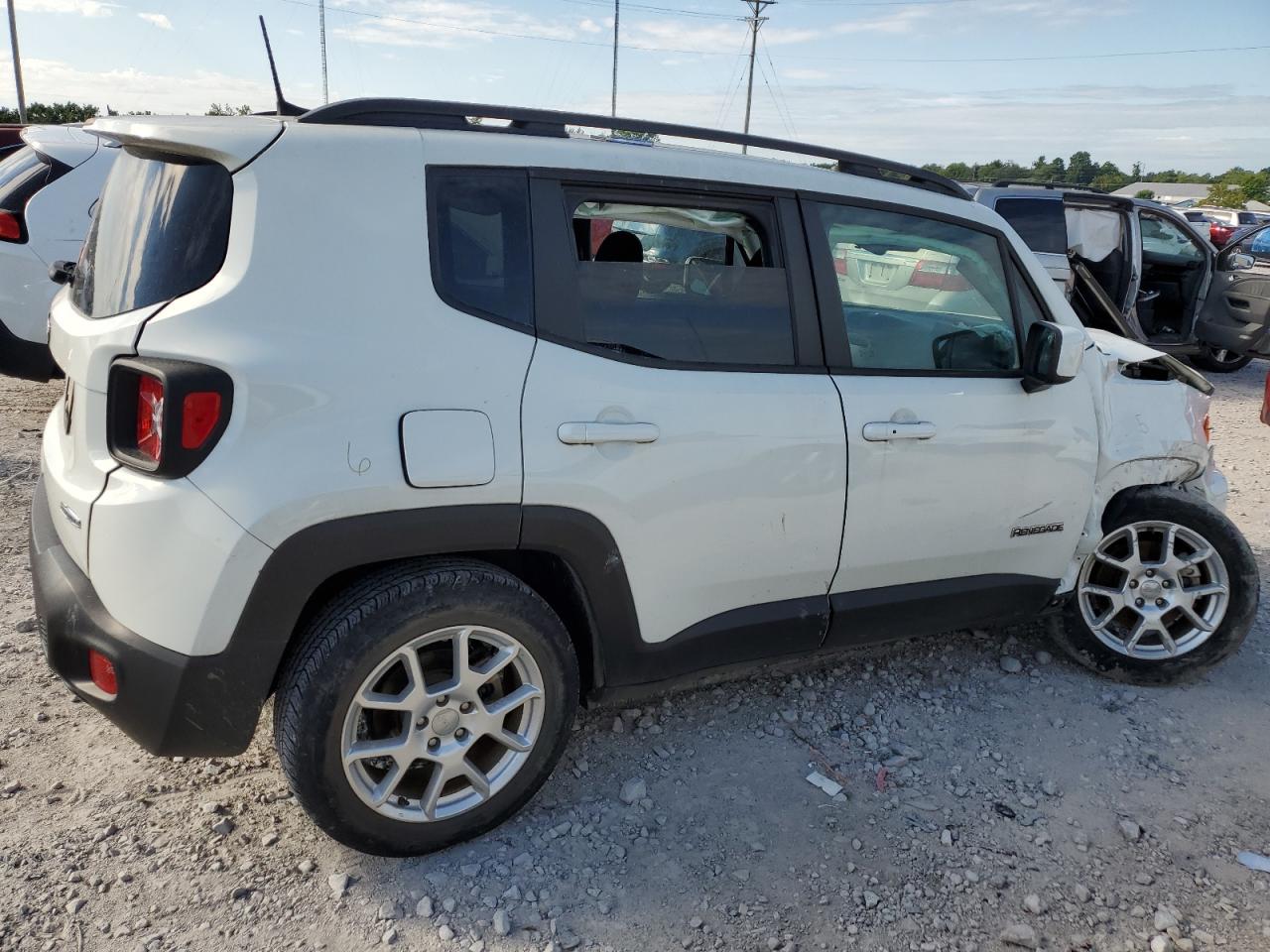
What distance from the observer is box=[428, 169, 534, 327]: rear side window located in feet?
7.82

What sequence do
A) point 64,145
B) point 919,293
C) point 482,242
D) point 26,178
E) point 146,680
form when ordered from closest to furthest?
point 146,680 → point 482,242 → point 919,293 → point 26,178 → point 64,145

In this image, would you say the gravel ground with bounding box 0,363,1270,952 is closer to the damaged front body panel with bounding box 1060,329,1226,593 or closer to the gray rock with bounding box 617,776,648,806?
the gray rock with bounding box 617,776,648,806

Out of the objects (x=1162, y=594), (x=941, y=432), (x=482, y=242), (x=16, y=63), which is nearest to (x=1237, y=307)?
(x=1162, y=594)

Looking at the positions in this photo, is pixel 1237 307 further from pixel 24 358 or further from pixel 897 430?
pixel 24 358

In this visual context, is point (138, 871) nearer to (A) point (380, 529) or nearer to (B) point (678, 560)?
(A) point (380, 529)

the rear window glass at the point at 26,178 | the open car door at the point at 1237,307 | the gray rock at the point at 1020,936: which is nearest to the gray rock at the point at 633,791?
the gray rock at the point at 1020,936

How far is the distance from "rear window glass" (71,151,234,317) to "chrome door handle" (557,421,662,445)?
91cm

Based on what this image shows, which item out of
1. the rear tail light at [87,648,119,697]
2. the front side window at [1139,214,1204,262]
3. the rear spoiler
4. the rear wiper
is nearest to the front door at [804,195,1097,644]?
the rear wiper

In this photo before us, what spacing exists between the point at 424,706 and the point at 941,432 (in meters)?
1.79

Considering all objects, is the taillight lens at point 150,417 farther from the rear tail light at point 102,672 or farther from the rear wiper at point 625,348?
the rear wiper at point 625,348

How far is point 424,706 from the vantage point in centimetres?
246

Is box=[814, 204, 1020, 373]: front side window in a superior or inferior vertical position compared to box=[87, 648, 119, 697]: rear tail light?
superior

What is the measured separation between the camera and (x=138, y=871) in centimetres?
247

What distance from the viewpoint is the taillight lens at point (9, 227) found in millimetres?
5934
